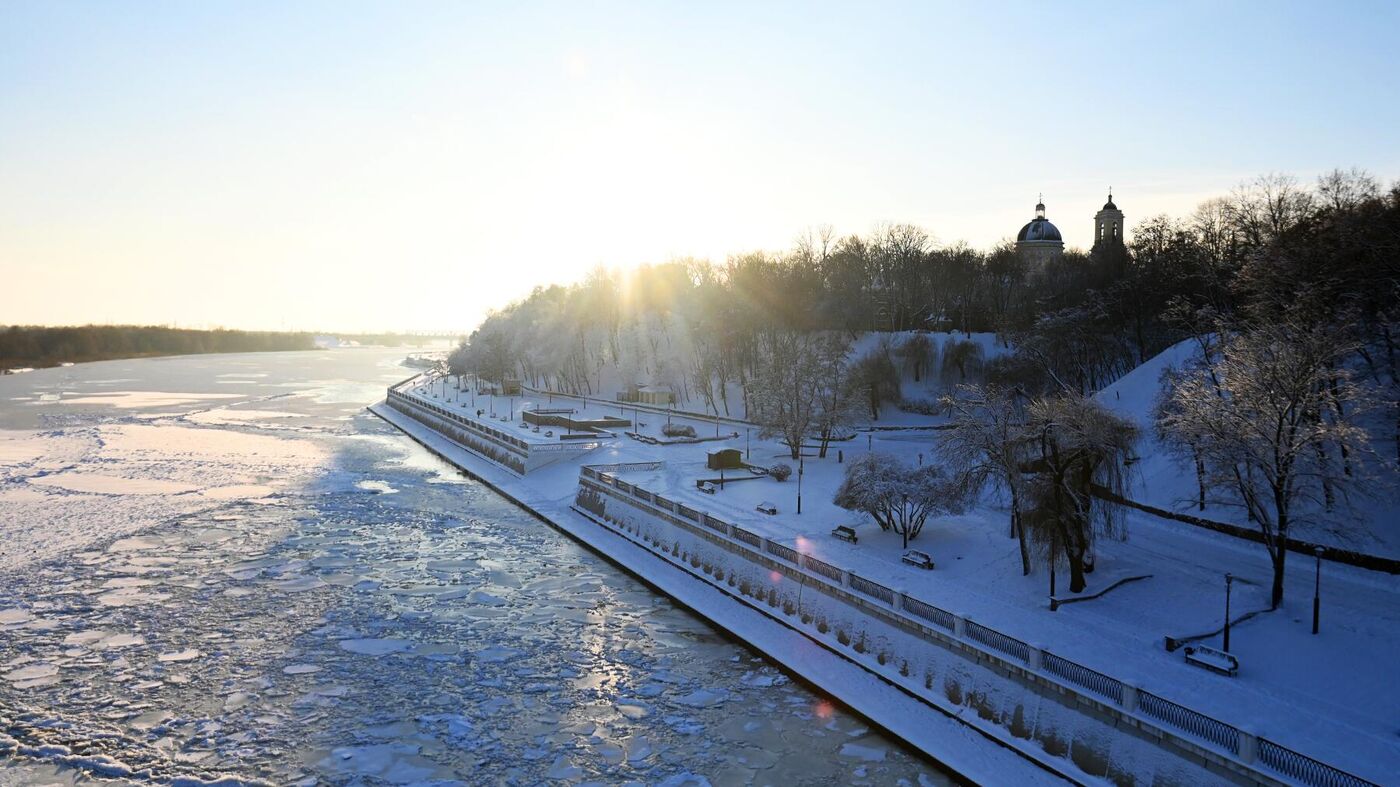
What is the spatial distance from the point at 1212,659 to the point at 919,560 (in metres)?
10.3

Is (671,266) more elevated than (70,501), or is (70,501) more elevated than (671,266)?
(671,266)

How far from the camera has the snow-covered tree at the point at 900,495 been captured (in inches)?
1266

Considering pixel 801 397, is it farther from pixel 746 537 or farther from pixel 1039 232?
pixel 1039 232

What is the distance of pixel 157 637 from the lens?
84.1 ft

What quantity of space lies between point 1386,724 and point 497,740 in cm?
1880

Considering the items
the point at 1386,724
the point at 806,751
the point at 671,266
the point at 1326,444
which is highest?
the point at 671,266

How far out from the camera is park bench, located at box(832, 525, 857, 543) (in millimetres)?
33094

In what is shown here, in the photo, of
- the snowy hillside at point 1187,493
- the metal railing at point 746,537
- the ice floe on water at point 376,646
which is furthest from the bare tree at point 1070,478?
the ice floe on water at point 376,646

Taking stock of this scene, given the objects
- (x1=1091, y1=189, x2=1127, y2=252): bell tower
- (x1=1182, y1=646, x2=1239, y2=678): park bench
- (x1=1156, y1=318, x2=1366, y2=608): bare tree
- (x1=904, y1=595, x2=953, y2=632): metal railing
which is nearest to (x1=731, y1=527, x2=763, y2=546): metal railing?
(x1=904, y1=595, x2=953, y2=632): metal railing

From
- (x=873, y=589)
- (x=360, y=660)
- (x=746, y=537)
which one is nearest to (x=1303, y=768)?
(x=873, y=589)

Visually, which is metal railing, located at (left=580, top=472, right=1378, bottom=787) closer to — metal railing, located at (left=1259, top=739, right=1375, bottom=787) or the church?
metal railing, located at (left=1259, top=739, right=1375, bottom=787)

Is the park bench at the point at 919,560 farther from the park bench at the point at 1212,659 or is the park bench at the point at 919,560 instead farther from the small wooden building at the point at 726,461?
the small wooden building at the point at 726,461

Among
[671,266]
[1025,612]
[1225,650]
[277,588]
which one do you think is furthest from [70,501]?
[671,266]

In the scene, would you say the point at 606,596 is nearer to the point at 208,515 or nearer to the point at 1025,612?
the point at 1025,612
